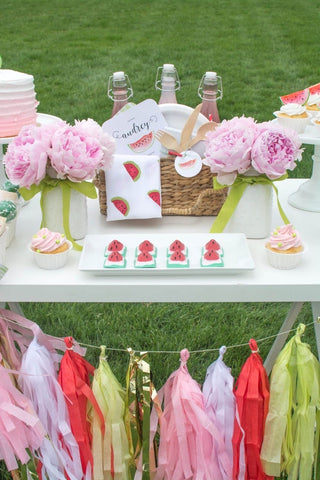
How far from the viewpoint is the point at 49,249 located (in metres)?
1.38

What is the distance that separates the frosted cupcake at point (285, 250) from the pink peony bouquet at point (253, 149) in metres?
0.16

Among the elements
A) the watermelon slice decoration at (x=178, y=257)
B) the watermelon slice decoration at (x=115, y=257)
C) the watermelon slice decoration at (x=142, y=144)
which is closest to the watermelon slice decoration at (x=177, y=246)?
the watermelon slice decoration at (x=178, y=257)

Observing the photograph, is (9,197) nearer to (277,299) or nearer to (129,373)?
(129,373)

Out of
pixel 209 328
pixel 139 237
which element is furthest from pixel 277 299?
pixel 209 328

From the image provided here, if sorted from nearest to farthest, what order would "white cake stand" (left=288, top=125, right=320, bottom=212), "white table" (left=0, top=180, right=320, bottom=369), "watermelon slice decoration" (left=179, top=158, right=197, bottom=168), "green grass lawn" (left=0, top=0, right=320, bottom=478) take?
1. "white table" (left=0, top=180, right=320, bottom=369)
2. "watermelon slice decoration" (left=179, top=158, right=197, bottom=168)
3. "white cake stand" (left=288, top=125, right=320, bottom=212)
4. "green grass lawn" (left=0, top=0, right=320, bottom=478)

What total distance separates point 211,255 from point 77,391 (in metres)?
0.44

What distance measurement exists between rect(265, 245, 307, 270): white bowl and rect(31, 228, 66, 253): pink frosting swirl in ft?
1.60

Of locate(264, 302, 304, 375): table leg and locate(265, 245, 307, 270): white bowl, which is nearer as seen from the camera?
locate(265, 245, 307, 270): white bowl

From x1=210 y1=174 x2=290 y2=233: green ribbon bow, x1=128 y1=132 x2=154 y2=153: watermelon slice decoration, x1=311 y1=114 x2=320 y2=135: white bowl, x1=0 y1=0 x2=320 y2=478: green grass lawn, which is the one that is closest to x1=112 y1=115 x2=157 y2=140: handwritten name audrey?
x1=128 y1=132 x2=154 y2=153: watermelon slice decoration

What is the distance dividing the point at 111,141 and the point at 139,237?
0.25m

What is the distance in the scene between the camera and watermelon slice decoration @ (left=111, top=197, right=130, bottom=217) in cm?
160

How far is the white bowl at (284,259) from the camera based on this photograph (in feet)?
4.51

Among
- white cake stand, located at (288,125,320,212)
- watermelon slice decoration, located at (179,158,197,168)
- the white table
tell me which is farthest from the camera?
white cake stand, located at (288,125,320,212)

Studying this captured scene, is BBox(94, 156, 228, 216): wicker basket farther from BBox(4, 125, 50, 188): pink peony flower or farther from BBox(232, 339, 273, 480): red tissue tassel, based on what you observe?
BBox(232, 339, 273, 480): red tissue tassel
